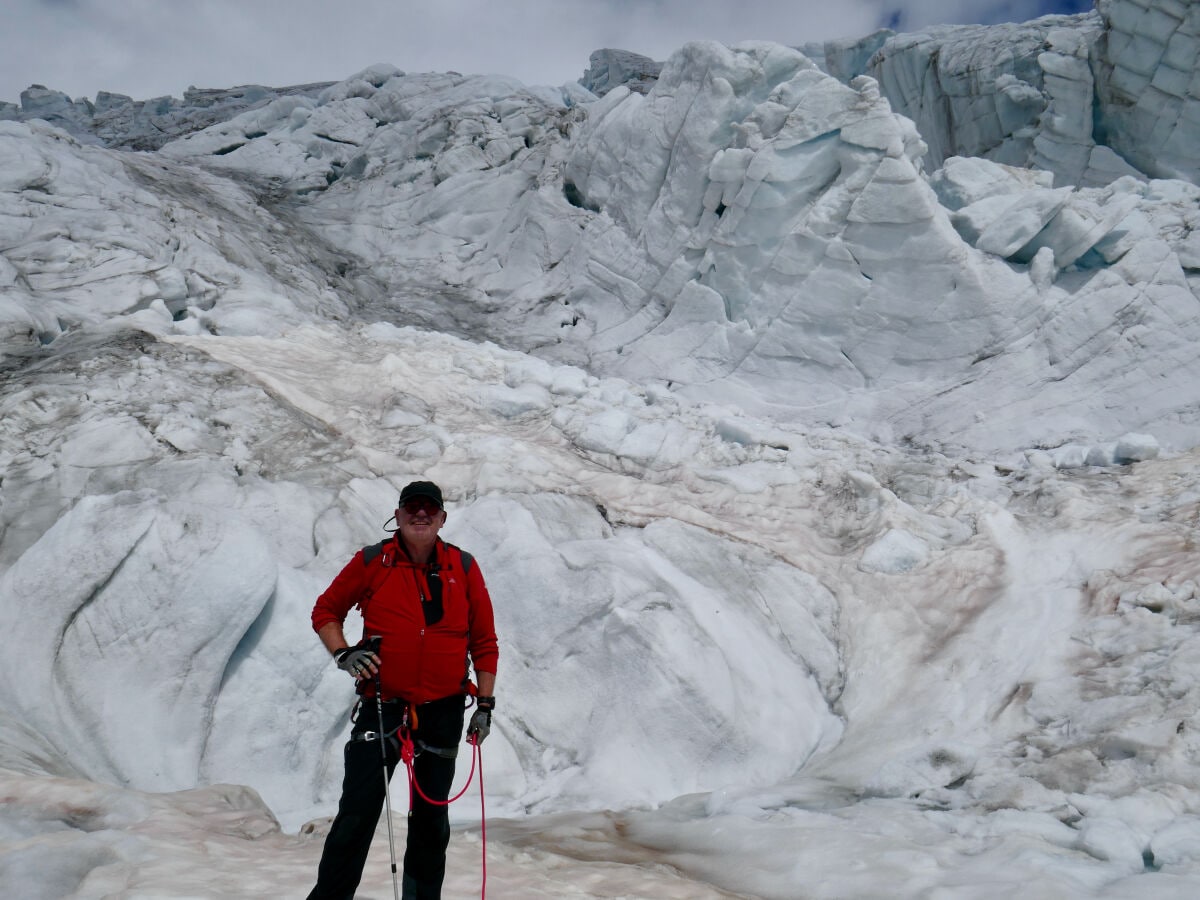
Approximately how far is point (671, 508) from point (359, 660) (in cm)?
545

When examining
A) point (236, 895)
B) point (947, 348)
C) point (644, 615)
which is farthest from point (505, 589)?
point (947, 348)

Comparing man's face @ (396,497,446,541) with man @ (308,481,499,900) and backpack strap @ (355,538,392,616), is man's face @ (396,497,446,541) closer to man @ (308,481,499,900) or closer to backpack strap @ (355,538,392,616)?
man @ (308,481,499,900)

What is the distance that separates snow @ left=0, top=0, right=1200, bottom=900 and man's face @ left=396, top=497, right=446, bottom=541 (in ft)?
5.49

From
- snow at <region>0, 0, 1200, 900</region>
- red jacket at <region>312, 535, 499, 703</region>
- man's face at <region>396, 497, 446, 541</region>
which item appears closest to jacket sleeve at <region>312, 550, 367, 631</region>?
red jacket at <region>312, 535, 499, 703</region>

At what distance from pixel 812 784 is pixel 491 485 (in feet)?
13.7

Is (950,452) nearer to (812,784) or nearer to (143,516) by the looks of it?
(812,784)

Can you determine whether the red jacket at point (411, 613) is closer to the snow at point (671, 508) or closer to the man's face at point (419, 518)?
the man's face at point (419, 518)

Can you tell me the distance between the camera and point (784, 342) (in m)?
11.8

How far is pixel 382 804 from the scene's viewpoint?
315cm

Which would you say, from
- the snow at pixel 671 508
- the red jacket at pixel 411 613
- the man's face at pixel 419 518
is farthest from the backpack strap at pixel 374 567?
the snow at pixel 671 508

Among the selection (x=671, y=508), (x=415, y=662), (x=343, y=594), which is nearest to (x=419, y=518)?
(x=343, y=594)

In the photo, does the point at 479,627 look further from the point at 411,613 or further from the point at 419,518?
the point at 419,518

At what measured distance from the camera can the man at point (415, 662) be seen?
3178mm

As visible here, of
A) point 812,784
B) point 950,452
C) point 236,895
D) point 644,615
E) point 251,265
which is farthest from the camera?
point 251,265
